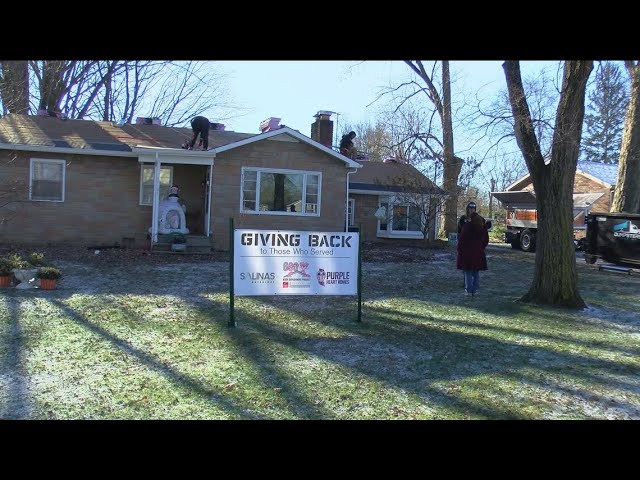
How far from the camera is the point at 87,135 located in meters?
18.5

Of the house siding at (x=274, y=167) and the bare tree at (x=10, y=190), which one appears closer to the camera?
the bare tree at (x=10, y=190)

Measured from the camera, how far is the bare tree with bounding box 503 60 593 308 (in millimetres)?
9391

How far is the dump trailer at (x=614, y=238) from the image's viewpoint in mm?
15070

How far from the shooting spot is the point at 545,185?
32.0 ft

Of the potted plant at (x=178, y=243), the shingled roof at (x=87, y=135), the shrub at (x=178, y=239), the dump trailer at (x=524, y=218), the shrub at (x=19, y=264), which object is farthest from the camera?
the dump trailer at (x=524, y=218)

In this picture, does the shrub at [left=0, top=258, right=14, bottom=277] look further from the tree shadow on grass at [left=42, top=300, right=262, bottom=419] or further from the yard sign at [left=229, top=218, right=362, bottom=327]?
the yard sign at [left=229, top=218, right=362, bottom=327]

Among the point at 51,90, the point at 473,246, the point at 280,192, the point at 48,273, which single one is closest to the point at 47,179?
the point at 280,192

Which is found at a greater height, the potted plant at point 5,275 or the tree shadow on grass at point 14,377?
the potted plant at point 5,275

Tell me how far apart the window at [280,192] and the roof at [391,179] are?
14.9ft

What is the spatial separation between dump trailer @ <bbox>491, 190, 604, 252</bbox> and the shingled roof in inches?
471

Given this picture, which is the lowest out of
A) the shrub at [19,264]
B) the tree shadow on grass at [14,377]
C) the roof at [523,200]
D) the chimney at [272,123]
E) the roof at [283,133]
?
the tree shadow on grass at [14,377]

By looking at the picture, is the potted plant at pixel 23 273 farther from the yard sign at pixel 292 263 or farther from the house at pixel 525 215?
the house at pixel 525 215

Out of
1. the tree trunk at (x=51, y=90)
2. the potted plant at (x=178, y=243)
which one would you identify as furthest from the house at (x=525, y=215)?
the tree trunk at (x=51, y=90)
